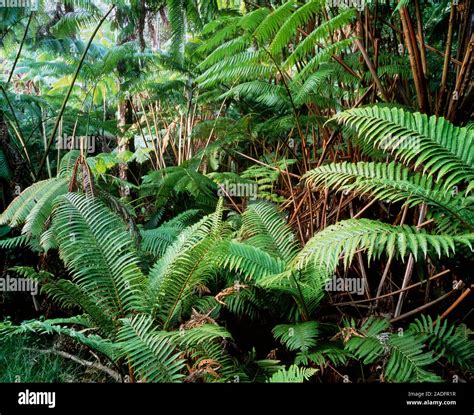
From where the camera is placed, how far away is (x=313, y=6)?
1.93 m

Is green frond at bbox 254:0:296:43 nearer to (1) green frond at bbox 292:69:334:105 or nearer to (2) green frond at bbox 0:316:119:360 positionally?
(1) green frond at bbox 292:69:334:105

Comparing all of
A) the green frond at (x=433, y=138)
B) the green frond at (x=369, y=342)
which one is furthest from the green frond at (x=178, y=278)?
the green frond at (x=433, y=138)

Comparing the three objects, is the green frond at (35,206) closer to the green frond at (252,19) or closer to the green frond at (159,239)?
the green frond at (159,239)

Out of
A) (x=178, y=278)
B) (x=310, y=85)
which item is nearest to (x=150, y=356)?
(x=178, y=278)

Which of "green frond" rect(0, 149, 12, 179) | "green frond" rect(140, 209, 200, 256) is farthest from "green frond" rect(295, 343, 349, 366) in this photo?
"green frond" rect(0, 149, 12, 179)

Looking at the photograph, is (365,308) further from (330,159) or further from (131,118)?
(131,118)

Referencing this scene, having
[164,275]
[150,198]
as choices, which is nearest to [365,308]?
[164,275]

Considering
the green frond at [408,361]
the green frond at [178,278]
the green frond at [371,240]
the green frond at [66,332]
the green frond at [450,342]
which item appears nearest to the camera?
the green frond at [371,240]

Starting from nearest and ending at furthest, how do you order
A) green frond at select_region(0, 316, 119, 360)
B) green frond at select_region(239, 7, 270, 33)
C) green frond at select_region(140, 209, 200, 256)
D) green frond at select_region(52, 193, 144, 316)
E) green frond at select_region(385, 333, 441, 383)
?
green frond at select_region(0, 316, 119, 360), green frond at select_region(385, 333, 441, 383), green frond at select_region(52, 193, 144, 316), green frond at select_region(239, 7, 270, 33), green frond at select_region(140, 209, 200, 256)

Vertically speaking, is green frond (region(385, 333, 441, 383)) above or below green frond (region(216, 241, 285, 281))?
below

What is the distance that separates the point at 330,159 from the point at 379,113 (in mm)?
1072

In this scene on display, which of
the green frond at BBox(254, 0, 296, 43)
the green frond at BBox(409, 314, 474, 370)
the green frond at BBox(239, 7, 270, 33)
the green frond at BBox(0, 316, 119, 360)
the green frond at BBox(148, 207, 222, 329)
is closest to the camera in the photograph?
the green frond at BBox(0, 316, 119, 360)

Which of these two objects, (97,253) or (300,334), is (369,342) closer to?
→ (300,334)

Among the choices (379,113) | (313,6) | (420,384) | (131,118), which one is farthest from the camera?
(131,118)
